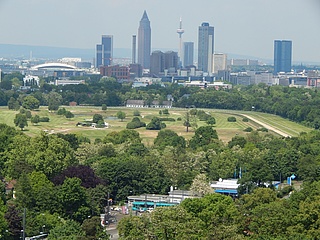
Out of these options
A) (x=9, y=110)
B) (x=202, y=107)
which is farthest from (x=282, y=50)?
(x=9, y=110)

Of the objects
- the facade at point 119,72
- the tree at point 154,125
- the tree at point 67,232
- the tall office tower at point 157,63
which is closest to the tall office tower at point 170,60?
the tall office tower at point 157,63

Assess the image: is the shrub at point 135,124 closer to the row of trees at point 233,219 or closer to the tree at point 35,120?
the tree at point 35,120

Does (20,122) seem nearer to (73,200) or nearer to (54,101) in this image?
(54,101)

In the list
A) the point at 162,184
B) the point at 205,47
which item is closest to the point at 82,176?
the point at 162,184

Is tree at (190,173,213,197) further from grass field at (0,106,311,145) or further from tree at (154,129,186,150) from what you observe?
grass field at (0,106,311,145)

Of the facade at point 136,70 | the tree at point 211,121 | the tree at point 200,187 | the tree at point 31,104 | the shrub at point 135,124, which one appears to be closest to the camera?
the tree at point 200,187

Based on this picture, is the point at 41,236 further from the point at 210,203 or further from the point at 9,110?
the point at 9,110
